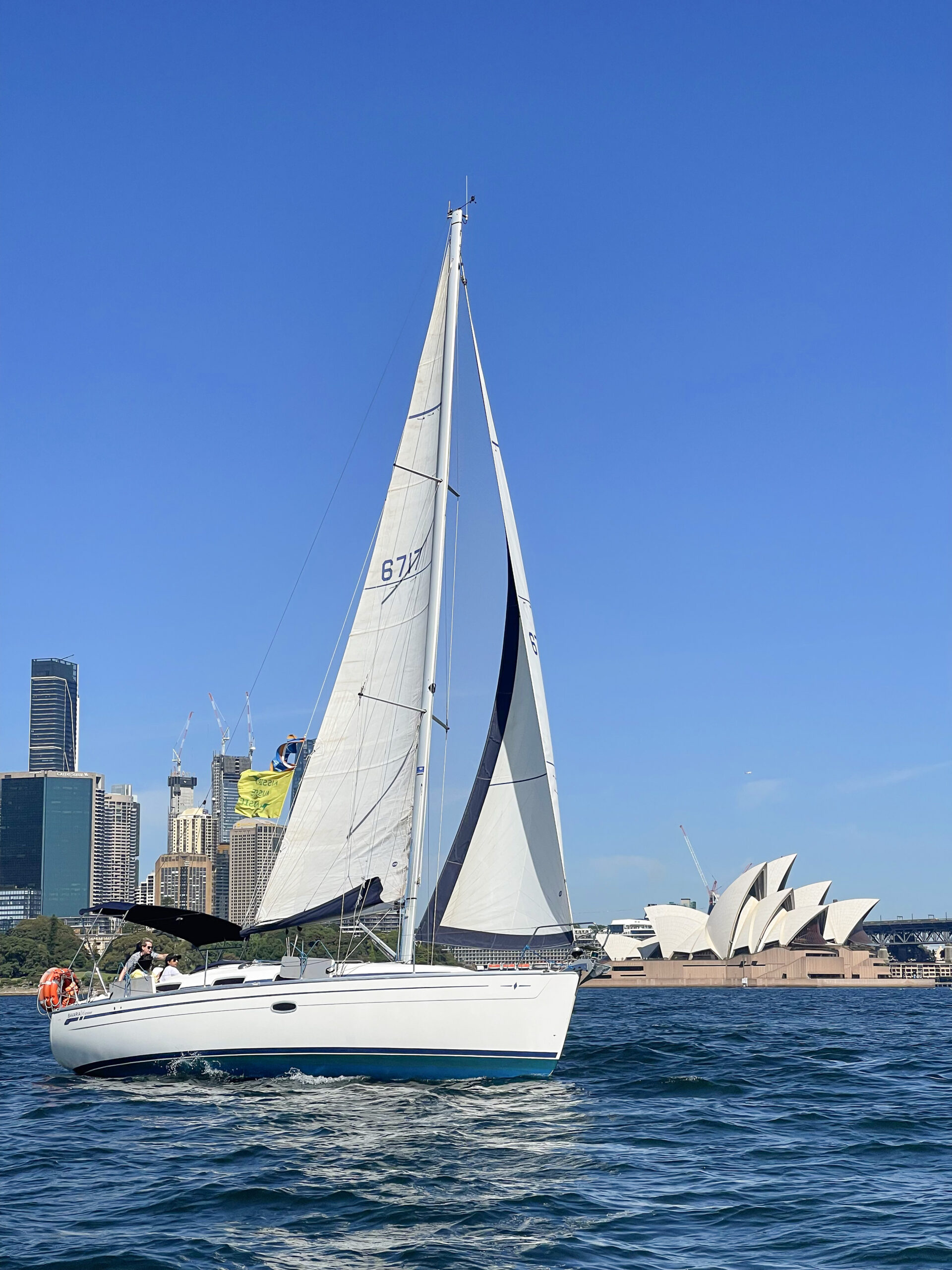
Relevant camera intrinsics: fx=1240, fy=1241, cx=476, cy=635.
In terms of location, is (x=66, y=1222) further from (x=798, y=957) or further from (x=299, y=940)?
(x=798, y=957)

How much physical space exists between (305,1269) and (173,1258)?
1.08 meters

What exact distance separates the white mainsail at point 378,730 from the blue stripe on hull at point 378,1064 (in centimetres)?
249

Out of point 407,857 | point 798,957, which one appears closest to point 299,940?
point 407,857

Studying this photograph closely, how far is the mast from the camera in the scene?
18.6m

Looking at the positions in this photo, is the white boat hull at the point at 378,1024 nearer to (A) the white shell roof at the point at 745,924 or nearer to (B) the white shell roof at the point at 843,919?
(A) the white shell roof at the point at 745,924

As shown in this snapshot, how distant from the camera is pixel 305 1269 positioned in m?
8.85

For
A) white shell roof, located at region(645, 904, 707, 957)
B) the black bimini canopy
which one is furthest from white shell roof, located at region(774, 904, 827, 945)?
the black bimini canopy

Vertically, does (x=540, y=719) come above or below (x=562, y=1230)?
above

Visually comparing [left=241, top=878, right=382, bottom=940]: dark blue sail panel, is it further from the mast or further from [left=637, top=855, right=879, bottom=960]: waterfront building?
[left=637, top=855, right=879, bottom=960]: waterfront building

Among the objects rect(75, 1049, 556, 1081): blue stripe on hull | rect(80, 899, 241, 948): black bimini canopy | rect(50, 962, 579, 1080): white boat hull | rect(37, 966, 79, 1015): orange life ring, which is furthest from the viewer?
rect(37, 966, 79, 1015): orange life ring

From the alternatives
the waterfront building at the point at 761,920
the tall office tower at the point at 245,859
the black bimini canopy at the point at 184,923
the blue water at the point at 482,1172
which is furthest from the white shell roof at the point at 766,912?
the black bimini canopy at the point at 184,923

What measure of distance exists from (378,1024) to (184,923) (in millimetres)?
5318

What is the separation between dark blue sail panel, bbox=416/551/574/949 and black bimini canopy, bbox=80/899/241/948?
11.8 feet

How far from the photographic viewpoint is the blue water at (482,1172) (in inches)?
370
